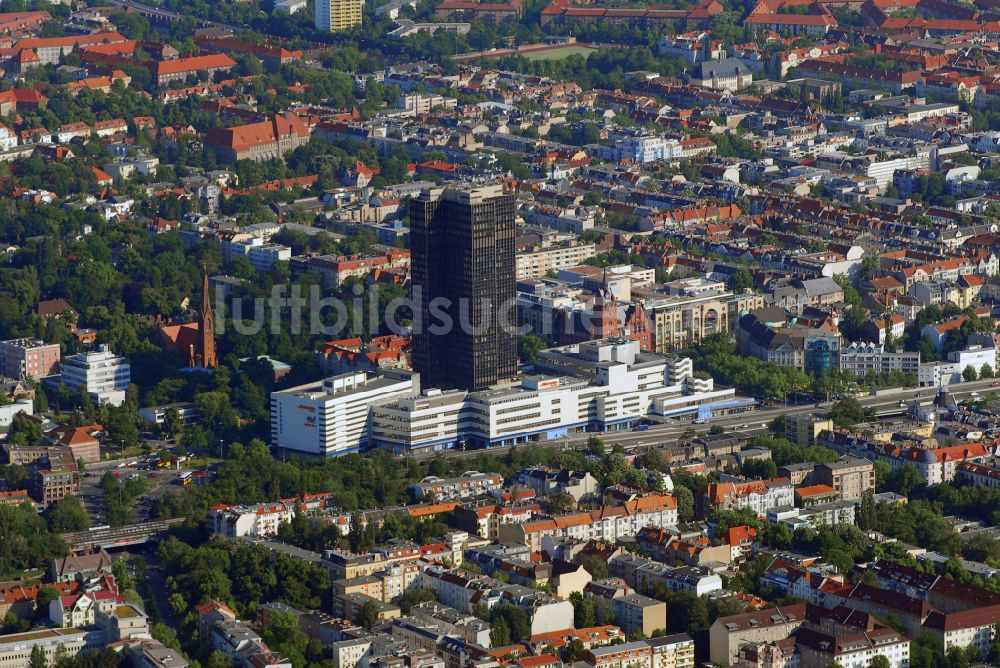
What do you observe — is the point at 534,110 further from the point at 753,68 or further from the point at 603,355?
the point at 603,355

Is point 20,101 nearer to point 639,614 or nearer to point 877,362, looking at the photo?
point 877,362

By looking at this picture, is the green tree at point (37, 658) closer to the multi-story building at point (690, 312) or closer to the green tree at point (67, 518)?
the green tree at point (67, 518)

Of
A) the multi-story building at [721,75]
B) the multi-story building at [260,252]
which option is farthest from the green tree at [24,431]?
the multi-story building at [721,75]

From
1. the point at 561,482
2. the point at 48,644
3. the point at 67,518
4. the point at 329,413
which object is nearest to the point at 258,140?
the point at 329,413

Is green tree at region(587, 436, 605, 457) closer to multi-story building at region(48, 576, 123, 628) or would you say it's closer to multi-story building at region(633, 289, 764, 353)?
multi-story building at region(633, 289, 764, 353)

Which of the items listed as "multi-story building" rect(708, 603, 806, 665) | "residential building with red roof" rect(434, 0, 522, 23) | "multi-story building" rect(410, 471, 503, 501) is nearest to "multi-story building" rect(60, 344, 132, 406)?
"multi-story building" rect(410, 471, 503, 501)

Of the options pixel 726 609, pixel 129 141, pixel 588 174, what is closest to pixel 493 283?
pixel 726 609
